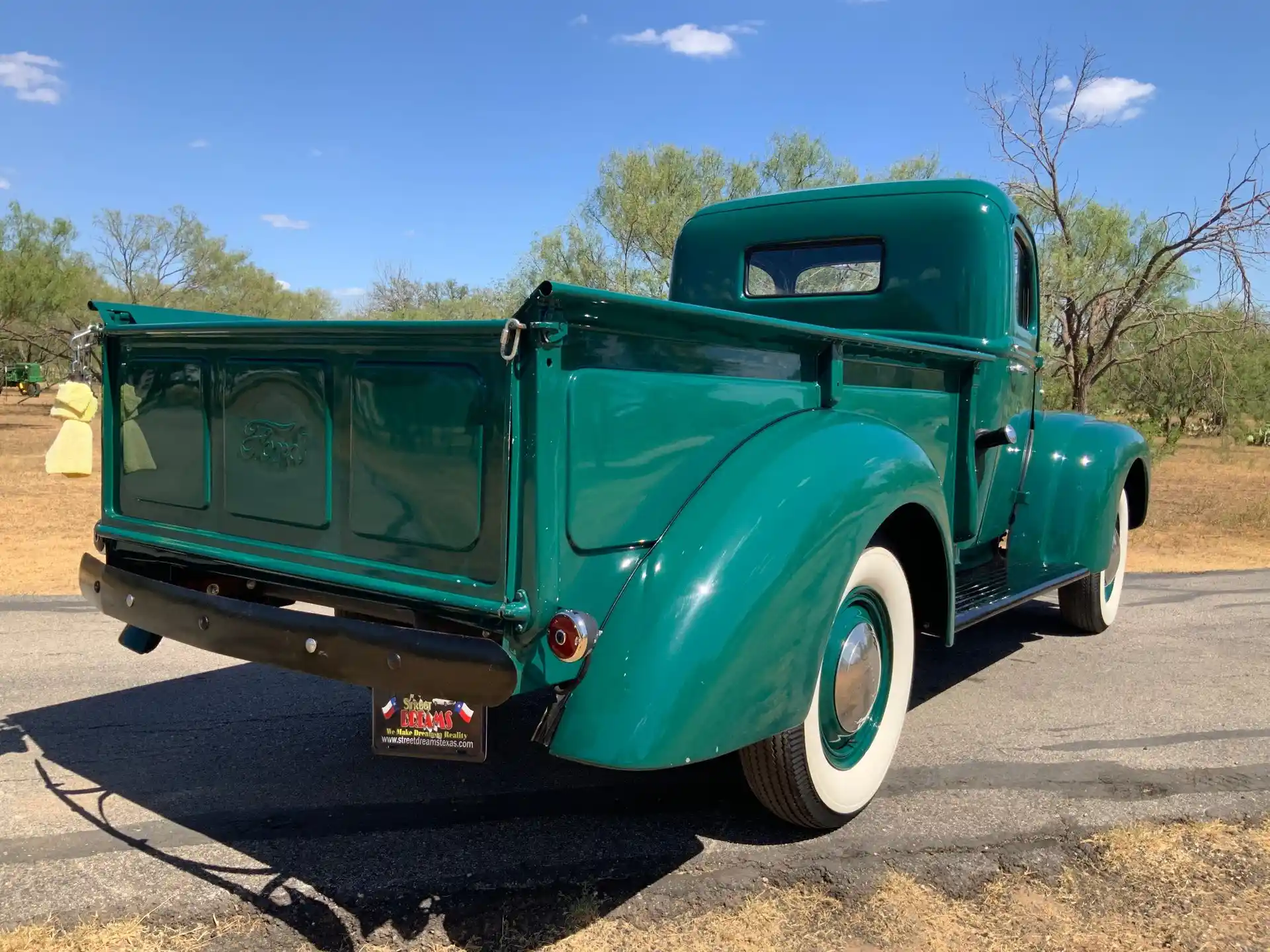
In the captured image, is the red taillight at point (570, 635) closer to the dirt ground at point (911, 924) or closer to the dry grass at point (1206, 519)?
the dirt ground at point (911, 924)

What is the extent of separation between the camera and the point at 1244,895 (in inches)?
98.3

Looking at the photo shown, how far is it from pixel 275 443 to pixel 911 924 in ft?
6.50

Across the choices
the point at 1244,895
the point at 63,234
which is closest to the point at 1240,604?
the point at 1244,895

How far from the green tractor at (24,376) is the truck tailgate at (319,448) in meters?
34.6

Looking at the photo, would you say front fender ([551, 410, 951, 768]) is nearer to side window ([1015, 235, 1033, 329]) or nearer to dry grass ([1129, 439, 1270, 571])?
side window ([1015, 235, 1033, 329])

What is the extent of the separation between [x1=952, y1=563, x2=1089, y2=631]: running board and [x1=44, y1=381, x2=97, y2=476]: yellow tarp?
8.94ft

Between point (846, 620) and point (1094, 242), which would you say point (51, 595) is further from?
A: point (1094, 242)

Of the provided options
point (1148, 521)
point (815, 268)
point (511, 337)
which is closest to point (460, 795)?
point (511, 337)

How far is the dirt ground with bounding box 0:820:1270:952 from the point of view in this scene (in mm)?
2238

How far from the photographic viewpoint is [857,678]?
2.76 metres

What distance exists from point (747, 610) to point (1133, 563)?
310 inches

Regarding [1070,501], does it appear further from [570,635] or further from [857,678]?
[570,635]

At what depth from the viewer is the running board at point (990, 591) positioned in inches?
134

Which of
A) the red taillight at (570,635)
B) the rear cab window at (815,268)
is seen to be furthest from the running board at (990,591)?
the red taillight at (570,635)
